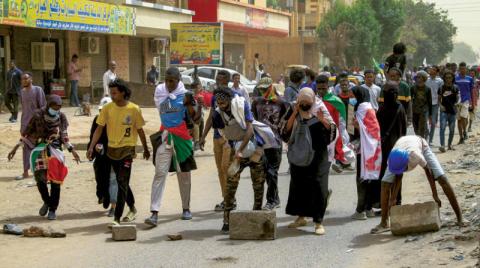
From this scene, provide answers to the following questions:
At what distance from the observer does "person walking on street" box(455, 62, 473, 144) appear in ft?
57.2

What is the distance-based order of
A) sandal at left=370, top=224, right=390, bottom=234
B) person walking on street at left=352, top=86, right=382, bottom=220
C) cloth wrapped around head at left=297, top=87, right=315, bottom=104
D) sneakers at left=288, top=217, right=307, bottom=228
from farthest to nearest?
person walking on street at left=352, top=86, right=382, bottom=220
sneakers at left=288, top=217, right=307, bottom=228
sandal at left=370, top=224, right=390, bottom=234
cloth wrapped around head at left=297, top=87, right=315, bottom=104

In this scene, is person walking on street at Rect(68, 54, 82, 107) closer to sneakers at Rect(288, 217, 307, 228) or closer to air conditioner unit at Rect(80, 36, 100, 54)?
air conditioner unit at Rect(80, 36, 100, 54)

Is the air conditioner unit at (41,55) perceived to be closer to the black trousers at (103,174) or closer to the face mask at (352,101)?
the face mask at (352,101)

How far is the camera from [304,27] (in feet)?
240

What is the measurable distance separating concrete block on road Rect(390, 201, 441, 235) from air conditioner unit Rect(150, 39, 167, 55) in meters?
26.3

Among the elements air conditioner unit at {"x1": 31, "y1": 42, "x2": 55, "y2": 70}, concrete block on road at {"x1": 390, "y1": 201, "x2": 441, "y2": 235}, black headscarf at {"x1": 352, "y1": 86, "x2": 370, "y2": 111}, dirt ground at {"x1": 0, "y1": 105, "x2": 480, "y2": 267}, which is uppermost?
air conditioner unit at {"x1": 31, "y1": 42, "x2": 55, "y2": 70}

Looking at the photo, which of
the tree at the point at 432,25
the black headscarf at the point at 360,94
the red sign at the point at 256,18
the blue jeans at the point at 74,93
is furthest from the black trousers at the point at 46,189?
the tree at the point at 432,25

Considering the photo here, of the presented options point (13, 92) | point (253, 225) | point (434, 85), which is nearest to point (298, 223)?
point (253, 225)

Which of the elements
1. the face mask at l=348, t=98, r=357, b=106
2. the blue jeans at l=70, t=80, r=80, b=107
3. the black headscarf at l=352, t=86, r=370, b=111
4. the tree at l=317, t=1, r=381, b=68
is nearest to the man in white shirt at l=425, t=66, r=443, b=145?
the face mask at l=348, t=98, r=357, b=106

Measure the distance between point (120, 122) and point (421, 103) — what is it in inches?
324

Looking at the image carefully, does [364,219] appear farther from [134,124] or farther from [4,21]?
[4,21]

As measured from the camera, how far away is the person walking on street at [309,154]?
8203 millimetres

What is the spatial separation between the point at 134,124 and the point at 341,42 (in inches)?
1358

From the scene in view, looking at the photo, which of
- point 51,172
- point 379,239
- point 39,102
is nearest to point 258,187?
point 379,239
